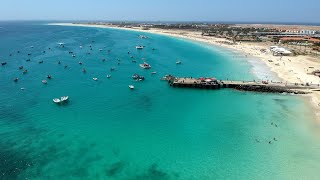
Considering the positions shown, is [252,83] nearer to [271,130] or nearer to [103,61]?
[271,130]

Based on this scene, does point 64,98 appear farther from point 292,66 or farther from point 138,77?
point 292,66

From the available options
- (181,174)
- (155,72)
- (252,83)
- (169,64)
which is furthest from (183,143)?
(169,64)

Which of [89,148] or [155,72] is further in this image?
[155,72]

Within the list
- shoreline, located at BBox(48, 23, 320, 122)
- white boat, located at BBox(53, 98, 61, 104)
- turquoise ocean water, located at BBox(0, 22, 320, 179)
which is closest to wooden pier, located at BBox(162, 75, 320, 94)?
turquoise ocean water, located at BBox(0, 22, 320, 179)

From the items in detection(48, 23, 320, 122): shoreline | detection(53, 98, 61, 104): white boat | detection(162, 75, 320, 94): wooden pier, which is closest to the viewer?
detection(53, 98, 61, 104): white boat

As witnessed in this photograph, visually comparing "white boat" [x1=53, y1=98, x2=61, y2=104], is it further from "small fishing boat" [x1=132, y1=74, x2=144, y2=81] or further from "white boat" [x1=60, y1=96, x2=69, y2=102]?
"small fishing boat" [x1=132, y1=74, x2=144, y2=81]

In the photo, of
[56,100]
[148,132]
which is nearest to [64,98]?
[56,100]
